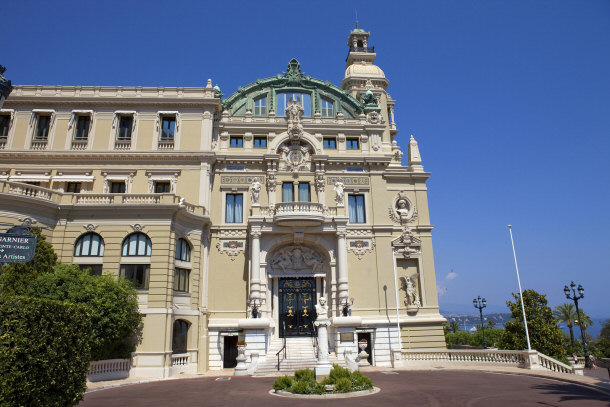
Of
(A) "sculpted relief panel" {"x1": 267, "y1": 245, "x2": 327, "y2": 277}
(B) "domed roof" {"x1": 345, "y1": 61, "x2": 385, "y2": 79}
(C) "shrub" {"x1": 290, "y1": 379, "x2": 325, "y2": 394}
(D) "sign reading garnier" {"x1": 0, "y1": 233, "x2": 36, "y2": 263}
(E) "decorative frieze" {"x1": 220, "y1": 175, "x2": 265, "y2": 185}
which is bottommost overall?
(C) "shrub" {"x1": 290, "y1": 379, "x2": 325, "y2": 394}

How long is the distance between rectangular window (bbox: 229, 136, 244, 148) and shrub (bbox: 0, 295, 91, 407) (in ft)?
81.2

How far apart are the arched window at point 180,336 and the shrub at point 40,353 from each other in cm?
1642

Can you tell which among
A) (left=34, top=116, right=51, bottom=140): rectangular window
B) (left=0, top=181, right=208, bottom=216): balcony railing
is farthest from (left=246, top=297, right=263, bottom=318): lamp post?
(left=34, top=116, right=51, bottom=140): rectangular window

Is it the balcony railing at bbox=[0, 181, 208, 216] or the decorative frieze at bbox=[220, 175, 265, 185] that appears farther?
the decorative frieze at bbox=[220, 175, 265, 185]

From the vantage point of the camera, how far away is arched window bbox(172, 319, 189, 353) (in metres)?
28.0

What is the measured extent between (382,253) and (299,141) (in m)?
11.4

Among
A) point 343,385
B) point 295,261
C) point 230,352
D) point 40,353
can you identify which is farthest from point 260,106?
point 40,353

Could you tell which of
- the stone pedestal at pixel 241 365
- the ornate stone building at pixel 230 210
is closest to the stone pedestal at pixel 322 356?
the stone pedestal at pixel 241 365

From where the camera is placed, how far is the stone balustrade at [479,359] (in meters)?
23.8

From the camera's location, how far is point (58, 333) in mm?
11445

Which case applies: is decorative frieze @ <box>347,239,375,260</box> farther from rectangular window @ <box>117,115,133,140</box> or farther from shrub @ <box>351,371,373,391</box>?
rectangular window @ <box>117,115,133,140</box>

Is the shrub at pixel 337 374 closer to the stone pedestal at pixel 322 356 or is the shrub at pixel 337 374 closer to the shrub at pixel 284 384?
the stone pedestal at pixel 322 356

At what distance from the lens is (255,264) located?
30.9m

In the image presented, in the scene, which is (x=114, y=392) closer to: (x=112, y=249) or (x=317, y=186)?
(x=112, y=249)
